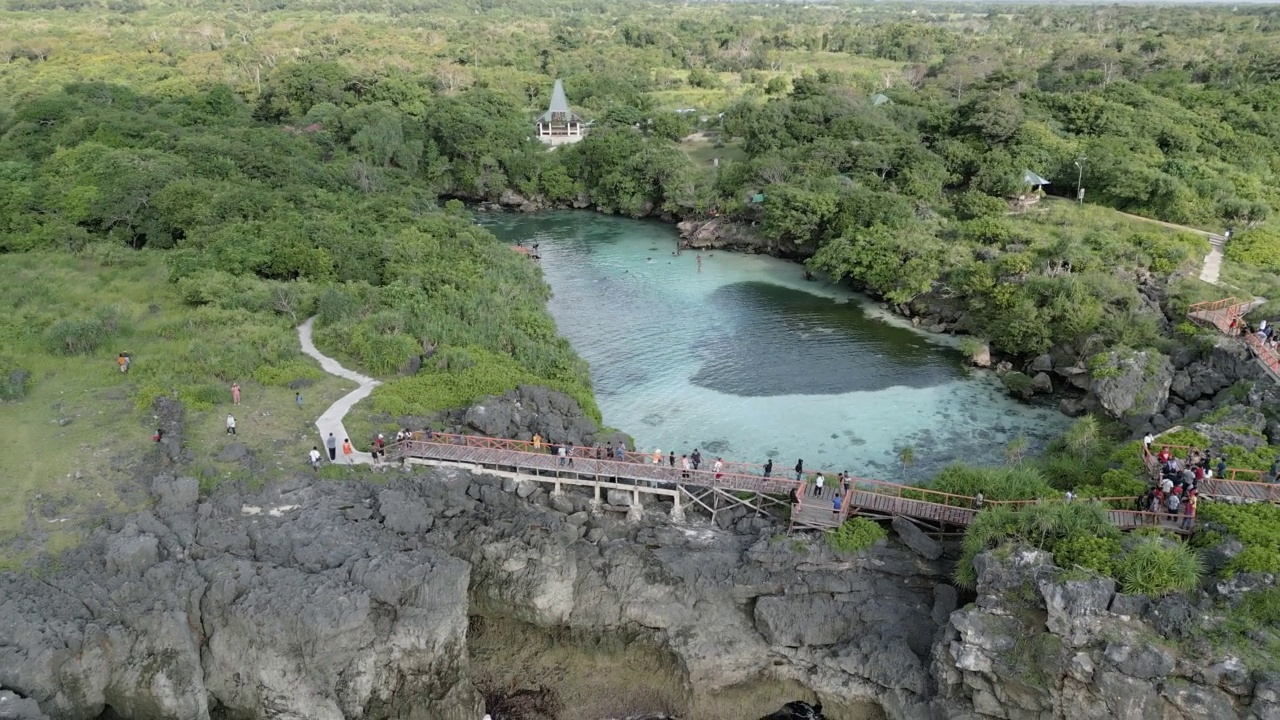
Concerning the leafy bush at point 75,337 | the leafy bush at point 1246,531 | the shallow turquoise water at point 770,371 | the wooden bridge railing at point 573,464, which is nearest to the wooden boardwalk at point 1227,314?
the shallow turquoise water at point 770,371

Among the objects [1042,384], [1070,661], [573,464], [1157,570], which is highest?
[1157,570]

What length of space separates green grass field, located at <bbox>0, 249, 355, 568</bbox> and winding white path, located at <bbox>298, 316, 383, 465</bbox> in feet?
1.72

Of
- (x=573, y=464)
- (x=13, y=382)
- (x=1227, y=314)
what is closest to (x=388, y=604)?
(x=573, y=464)

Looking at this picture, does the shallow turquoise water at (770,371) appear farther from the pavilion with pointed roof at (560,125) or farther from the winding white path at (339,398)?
the pavilion with pointed roof at (560,125)

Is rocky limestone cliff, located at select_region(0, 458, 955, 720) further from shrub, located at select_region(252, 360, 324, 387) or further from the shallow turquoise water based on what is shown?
the shallow turquoise water

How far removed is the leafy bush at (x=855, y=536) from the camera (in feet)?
91.9

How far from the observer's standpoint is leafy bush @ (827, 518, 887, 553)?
2800 cm

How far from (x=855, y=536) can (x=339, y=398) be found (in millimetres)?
22789

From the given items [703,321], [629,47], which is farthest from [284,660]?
[629,47]

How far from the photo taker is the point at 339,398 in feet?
122

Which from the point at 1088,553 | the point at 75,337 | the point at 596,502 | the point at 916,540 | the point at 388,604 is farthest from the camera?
the point at 75,337

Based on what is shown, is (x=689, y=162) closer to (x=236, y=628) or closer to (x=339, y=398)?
(x=339, y=398)

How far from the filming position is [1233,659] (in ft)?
68.0

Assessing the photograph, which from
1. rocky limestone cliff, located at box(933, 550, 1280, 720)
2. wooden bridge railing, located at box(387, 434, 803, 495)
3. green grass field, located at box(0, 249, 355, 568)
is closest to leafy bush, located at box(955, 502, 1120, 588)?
rocky limestone cliff, located at box(933, 550, 1280, 720)
